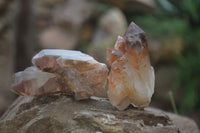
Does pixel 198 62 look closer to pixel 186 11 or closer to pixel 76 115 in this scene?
pixel 186 11

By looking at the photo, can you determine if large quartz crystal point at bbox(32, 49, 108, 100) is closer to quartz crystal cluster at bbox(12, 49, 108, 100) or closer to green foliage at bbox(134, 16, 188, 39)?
quartz crystal cluster at bbox(12, 49, 108, 100)

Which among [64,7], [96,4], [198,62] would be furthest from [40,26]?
[198,62]

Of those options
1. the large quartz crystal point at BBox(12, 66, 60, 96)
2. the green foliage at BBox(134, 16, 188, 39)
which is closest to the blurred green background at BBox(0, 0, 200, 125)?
the green foliage at BBox(134, 16, 188, 39)

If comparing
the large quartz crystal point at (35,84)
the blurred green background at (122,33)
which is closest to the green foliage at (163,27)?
the blurred green background at (122,33)

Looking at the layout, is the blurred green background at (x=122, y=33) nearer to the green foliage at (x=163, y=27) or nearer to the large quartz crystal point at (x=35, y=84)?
the green foliage at (x=163, y=27)

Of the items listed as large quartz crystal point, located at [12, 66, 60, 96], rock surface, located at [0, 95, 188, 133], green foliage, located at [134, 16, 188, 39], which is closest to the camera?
rock surface, located at [0, 95, 188, 133]

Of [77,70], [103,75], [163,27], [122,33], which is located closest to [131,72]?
[103,75]

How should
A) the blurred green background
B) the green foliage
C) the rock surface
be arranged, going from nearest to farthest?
the rock surface
the blurred green background
the green foliage

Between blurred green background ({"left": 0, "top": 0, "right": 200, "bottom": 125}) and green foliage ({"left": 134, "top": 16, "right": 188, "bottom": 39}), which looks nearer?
blurred green background ({"left": 0, "top": 0, "right": 200, "bottom": 125})
